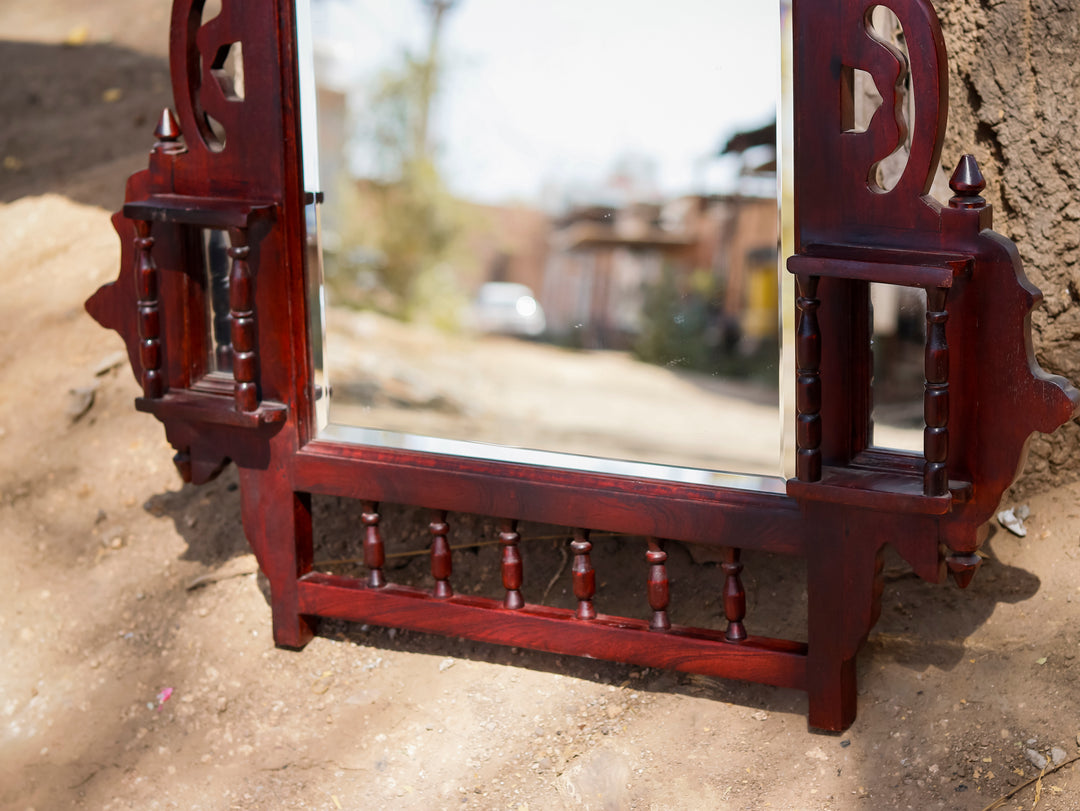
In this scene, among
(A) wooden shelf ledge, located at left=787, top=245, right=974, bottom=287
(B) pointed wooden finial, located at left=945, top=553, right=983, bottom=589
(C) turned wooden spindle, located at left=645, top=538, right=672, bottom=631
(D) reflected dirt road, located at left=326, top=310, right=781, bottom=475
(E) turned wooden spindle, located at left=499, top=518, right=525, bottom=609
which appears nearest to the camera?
(A) wooden shelf ledge, located at left=787, top=245, right=974, bottom=287

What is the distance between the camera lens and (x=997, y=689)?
1.52 metres

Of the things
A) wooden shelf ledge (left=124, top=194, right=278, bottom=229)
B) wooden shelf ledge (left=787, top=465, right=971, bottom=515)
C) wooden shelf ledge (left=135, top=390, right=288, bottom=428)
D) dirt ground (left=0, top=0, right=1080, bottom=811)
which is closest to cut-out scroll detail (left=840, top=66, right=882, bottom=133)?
wooden shelf ledge (left=787, top=465, right=971, bottom=515)

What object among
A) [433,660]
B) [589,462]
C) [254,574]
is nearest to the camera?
[589,462]

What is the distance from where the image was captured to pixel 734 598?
5.17ft

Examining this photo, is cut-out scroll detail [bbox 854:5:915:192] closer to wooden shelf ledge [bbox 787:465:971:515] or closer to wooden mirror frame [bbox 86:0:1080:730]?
wooden mirror frame [bbox 86:0:1080:730]

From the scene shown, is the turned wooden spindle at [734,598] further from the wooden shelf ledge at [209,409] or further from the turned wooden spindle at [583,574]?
the wooden shelf ledge at [209,409]

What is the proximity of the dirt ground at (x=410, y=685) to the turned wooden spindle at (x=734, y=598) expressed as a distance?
138 millimetres

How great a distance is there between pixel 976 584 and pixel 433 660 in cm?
98

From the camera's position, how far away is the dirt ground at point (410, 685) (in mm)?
1513

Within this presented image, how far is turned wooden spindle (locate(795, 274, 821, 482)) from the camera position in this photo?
137 cm

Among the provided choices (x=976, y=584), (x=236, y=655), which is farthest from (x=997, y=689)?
(x=236, y=655)

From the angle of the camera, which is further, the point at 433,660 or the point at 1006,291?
the point at 433,660

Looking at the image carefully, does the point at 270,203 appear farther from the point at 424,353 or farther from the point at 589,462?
the point at 424,353

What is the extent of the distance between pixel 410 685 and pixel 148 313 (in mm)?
831
